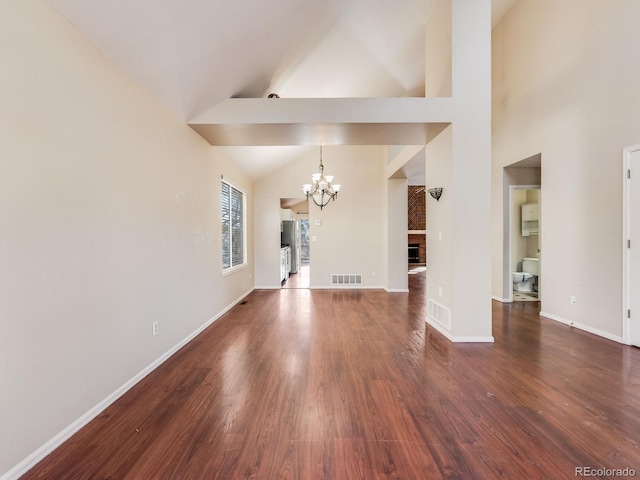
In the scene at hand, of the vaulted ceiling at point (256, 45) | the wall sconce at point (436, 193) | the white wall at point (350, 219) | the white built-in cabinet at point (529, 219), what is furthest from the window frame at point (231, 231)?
the white built-in cabinet at point (529, 219)

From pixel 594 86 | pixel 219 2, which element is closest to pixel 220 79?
pixel 219 2

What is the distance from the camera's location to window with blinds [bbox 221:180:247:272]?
4684 mm

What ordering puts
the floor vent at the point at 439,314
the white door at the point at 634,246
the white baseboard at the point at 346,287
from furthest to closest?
1. the white baseboard at the point at 346,287
2. the floor vent at the point at 439,314
3. the white door at the point at 634,246

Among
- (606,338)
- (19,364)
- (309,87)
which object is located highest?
(309,87)

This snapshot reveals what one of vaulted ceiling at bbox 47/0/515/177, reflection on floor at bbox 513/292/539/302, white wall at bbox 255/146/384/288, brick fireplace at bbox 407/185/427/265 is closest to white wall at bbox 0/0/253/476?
vaulted ceiling at bbox 47/0/515/177

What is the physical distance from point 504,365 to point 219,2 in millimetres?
3821

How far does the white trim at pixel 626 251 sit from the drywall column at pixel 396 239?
335 cm

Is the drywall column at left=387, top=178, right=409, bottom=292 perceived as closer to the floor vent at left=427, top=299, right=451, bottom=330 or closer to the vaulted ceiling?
the vaulted ceiling

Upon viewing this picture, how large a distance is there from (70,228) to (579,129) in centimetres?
528

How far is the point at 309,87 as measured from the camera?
174 inches

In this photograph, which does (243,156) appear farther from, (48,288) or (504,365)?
(504,365)

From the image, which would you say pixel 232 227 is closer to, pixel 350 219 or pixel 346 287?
pixel 350 219

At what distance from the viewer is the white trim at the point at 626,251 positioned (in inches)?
116

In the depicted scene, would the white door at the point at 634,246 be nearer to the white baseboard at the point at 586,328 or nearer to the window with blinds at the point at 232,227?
the white baseboard at the point at 586,328
